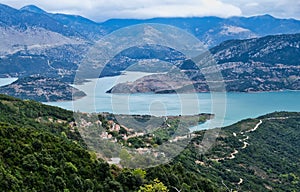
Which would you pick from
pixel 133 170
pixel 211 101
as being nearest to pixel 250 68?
pixel 211 101

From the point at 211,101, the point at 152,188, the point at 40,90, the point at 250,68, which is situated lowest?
the point at 40,90

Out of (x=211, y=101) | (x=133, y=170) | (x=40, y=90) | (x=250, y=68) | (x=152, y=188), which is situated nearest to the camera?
(x=152, y=188)

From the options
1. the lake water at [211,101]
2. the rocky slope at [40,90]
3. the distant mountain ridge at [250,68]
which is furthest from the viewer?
the distant mountain ridge at [250,68]

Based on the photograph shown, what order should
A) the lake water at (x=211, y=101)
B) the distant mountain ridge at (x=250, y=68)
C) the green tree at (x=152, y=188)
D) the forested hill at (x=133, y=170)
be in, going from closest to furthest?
the forested hill at (x=133, y=170) < the green tree at (x=152, y=188) < the lake water at (x=211, y=101) < the distant mountain ridge at (x=250, y=68)

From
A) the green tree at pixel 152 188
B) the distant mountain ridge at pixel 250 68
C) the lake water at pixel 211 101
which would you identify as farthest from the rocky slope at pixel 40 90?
the green tree at pixel 152 188

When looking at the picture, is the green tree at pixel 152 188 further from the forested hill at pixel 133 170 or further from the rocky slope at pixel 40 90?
the rocky slope at pixel 40 90

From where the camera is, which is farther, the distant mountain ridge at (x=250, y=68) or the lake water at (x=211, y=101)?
the distant mountain ridge at (x=250, y=68)

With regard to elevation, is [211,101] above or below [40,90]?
above

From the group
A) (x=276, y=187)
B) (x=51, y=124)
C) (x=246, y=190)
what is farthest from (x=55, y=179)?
(x=276, y=187)

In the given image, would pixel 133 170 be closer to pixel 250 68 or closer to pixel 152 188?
pixel 152 188

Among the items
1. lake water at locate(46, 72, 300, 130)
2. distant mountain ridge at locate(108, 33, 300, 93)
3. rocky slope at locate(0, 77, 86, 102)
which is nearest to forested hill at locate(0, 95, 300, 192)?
lake water at locate(46, 72, 300, 130)
